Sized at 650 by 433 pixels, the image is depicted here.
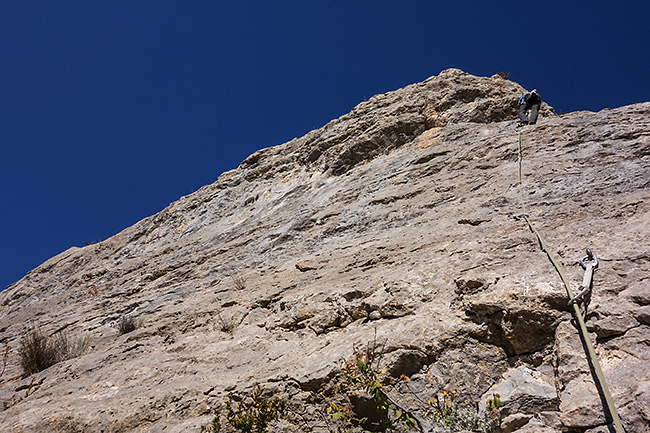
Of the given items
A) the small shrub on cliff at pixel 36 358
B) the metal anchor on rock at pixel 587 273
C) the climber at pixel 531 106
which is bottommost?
the metal anchor on rock at pixel 587 273

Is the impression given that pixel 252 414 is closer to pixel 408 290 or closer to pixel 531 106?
pixel 408 290

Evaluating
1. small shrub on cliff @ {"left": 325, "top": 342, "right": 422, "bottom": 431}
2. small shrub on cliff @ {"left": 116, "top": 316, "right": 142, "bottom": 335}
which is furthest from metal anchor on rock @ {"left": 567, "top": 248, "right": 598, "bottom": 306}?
small shrub on cliff @ {"left": 116, "top": 316, "right": 142, "bottom": 335}

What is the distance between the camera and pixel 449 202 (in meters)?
6.55

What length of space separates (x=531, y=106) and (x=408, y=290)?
613 centimetres

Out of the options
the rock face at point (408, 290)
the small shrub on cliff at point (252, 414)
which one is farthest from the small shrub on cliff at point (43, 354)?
the small shrub on cliff at point (252, 414)

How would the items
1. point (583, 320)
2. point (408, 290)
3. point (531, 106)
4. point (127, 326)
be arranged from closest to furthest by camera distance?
point (583, 320)
point (408, 290)
point (127, 326)
point (531, 106)

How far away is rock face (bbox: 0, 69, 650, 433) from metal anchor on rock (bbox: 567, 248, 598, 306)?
4.1 inches

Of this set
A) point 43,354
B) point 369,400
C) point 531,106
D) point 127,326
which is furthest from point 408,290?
point 43,354

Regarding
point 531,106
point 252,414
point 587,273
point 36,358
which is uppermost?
point 531,106

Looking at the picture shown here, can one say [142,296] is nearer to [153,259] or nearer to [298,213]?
[153,259]

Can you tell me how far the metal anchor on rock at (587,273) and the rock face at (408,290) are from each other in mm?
104

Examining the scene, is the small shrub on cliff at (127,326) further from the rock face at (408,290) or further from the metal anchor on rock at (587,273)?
the metal anchor on rock at (587,273)

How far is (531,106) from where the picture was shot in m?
8.16

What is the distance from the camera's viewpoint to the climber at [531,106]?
25.3ft
